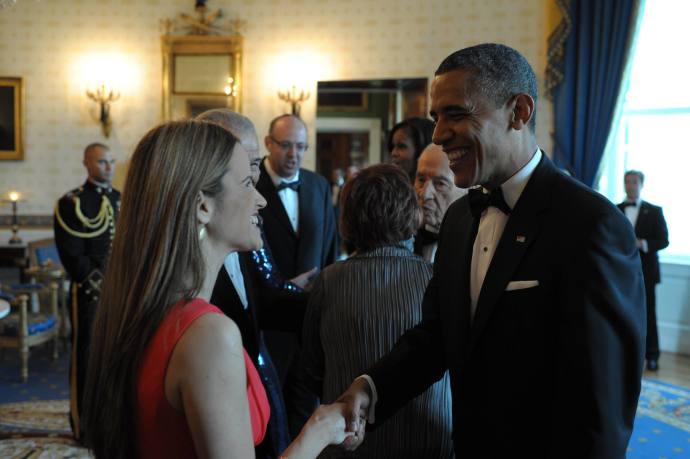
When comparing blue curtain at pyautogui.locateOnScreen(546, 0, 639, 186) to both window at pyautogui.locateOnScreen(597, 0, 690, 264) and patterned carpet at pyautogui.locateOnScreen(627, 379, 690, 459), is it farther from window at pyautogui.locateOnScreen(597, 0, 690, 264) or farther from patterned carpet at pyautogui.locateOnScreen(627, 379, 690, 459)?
patterned carpet at pyautogui.locateOnScreen(627, 379, 690, 459)

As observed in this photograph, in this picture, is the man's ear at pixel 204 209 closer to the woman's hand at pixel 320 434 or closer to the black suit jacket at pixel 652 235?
the woman's hand at pixel 320 434

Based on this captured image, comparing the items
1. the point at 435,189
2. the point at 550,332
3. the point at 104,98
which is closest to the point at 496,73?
the point at 550,332

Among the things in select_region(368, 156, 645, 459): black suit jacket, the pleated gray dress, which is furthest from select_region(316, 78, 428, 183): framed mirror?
select_region(368, 156, 645, 459): black suit jacket

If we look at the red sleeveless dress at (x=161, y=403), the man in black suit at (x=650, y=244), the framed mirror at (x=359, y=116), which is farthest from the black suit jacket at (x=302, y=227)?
the man in black suit at (x=650, y=244)

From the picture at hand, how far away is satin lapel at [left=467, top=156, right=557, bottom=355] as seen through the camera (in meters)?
1.31

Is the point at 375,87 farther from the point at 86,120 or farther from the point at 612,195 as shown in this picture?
the point at 86,120

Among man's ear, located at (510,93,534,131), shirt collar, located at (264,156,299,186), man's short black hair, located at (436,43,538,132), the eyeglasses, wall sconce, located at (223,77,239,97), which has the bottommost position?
shirt collar, located at (264,156,299,186)

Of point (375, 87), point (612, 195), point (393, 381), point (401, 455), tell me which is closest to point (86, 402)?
point (393, 381)

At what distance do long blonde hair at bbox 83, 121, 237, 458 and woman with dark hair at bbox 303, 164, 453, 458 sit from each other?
760 millimetres

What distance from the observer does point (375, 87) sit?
22.2 feet

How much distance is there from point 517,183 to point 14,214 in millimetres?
6636

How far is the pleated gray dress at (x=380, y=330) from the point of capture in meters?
1.77

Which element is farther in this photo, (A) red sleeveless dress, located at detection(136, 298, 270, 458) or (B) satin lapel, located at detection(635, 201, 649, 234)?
(B) satin lapel, located at detection(635, 201, 649, 234)

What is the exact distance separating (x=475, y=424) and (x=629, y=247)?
1.71 ft
